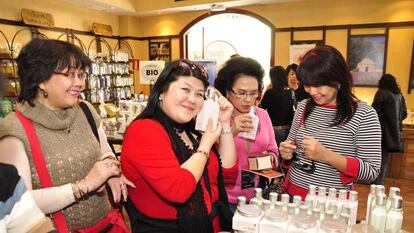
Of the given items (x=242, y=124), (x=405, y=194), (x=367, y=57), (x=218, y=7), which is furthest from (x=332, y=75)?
(x=218, y=7)

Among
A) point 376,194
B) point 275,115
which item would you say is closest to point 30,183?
point 376,194

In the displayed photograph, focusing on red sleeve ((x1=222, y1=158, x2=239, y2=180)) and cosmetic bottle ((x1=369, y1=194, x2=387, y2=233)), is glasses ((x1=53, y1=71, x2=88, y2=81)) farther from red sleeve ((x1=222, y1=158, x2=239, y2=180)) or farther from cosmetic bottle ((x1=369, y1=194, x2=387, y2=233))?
cosmetic bottle ((x1=369, y1=194, x2=387, y2=233))

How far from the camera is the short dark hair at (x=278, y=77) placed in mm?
3792

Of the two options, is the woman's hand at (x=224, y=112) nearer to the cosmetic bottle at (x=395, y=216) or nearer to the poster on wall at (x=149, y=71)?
the cosmetic bottle at (x=395, y=216)

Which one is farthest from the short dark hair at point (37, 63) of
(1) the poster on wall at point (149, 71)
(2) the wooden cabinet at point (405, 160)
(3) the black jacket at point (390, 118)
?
(2) the wooden cabinet at point (405, 160)

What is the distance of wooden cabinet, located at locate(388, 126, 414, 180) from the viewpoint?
4.95m

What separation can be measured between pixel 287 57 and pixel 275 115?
2976mm

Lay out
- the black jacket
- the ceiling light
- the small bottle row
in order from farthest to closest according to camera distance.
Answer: the ceiling light
the small bottle row
the black jacket

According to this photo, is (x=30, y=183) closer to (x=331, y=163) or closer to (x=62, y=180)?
(x=62, y=180)

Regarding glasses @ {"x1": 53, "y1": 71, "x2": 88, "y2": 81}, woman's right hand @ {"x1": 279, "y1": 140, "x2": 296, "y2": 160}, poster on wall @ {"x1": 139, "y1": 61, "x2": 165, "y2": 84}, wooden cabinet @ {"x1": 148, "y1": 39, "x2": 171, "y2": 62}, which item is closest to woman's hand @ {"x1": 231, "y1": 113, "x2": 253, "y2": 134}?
woman's right hand @ {"x1": 279, "y1": 140, "x2": 296, "y2": 160}

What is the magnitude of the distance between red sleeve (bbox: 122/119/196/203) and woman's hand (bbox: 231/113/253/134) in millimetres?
582

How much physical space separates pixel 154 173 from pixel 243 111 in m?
0.85

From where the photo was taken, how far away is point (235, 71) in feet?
5.82

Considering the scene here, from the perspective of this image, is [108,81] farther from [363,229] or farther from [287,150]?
[363,229]
